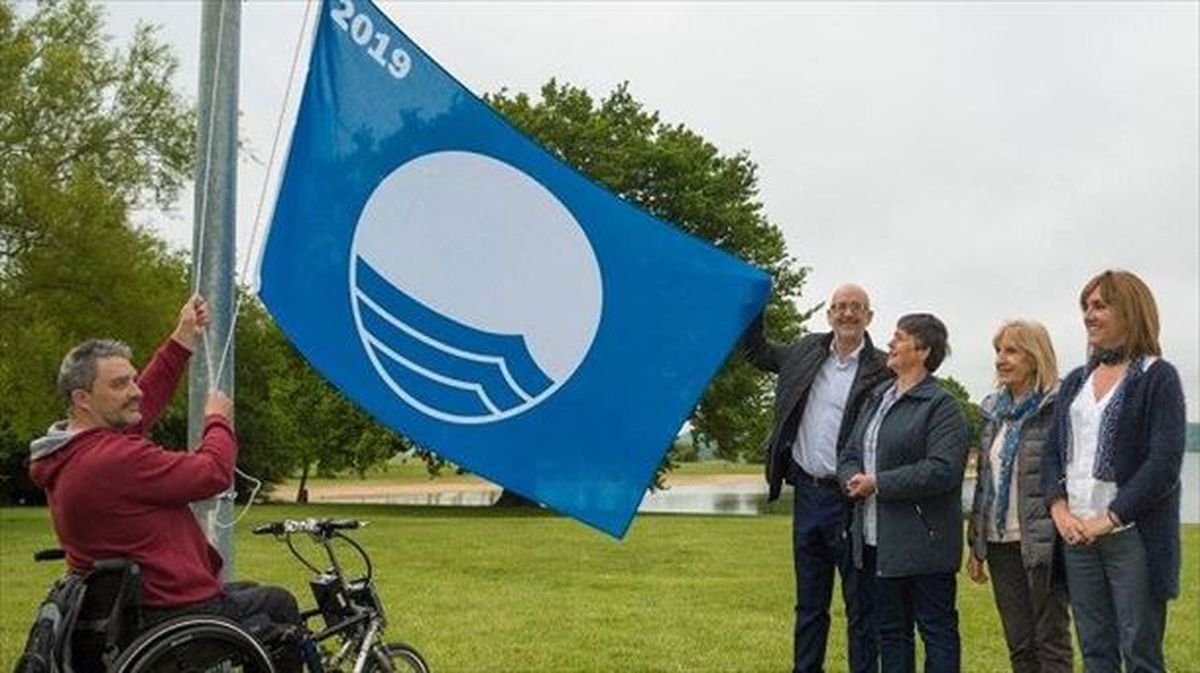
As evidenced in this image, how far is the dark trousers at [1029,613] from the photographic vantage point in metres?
6.62

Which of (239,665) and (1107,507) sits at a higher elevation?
(1107,507)

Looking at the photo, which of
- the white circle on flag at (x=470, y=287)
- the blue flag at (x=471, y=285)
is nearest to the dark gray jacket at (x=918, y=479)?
the blue flag at (x=471, y=285)

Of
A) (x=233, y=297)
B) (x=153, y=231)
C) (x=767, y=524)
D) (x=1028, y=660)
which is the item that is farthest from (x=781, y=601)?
(x=153, y=231)

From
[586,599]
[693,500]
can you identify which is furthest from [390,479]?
[586,599]

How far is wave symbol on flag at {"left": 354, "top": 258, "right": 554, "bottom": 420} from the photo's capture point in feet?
17.6

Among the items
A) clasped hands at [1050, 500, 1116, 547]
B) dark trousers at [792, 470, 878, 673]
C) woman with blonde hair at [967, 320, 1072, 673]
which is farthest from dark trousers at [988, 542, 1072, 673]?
clasped hands at [1050, 500, 1116, 547]

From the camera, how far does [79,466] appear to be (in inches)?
173

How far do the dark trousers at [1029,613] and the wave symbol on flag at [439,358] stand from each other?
2.58m

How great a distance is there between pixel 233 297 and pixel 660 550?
18276 millimetres

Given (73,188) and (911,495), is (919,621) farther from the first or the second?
(73,188)

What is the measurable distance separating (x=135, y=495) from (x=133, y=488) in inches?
0.9

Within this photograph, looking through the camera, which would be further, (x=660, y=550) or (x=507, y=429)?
(x=660, y=550)

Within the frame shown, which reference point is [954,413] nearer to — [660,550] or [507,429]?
[507,429]

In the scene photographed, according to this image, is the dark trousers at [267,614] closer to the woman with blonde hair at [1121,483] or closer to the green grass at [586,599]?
the woman with blonde hair at [1121,483]
